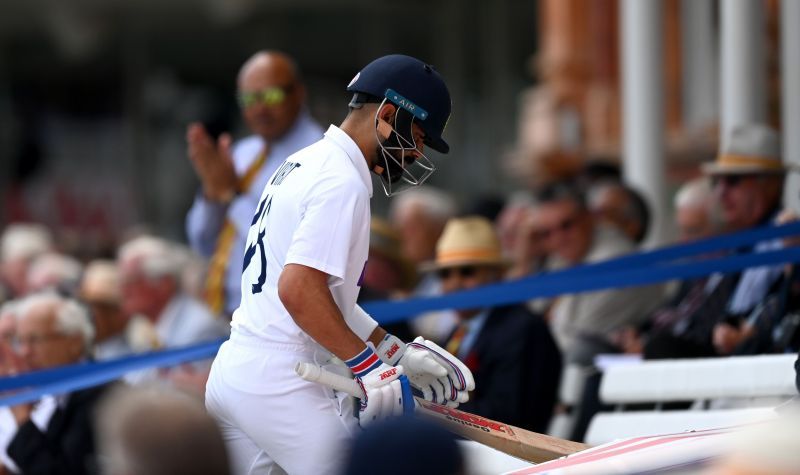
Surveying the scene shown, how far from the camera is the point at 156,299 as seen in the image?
9.59 meters

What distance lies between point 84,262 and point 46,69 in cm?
1167

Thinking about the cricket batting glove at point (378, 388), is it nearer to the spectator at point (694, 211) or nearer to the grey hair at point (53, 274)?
the spectator at point (694, 211)

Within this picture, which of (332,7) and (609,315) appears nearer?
(609,315)

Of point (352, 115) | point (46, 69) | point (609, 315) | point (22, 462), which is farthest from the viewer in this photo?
point (46, 69)

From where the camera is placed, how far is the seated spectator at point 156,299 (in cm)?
915

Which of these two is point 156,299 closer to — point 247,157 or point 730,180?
point 247,157

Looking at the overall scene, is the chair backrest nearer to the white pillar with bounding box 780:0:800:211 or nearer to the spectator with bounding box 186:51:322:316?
the spectator with bounding box 186:51:322:316

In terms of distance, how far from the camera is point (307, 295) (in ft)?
14.1

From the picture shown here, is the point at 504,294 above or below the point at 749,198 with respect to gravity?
below

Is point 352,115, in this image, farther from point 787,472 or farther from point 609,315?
point 609,315

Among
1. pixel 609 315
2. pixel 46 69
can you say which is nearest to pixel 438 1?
pixel 46 69

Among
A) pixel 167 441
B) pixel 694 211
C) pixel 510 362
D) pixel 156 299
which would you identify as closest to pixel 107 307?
pixel 156 299

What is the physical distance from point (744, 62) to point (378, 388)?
5593mm

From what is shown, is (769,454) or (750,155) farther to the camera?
(750,155)
